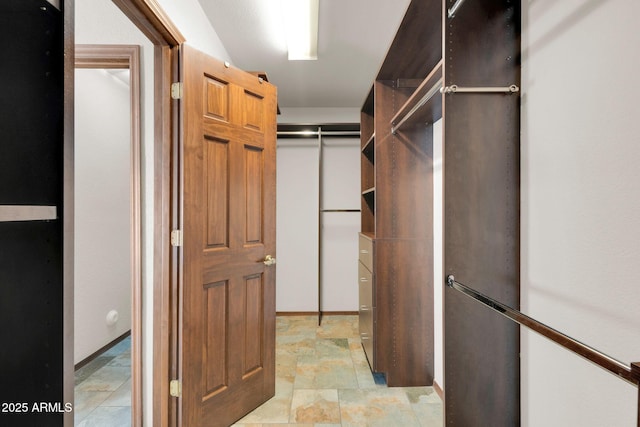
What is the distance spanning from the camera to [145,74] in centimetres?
156

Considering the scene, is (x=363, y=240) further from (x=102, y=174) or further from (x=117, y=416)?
(x=102, y=174)

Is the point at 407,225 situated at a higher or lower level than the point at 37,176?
lower

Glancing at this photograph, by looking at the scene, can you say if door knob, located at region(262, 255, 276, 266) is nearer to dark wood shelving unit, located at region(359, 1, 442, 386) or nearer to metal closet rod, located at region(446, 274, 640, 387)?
dark wood shelving unit, located at region(359, 1, 442, 386)

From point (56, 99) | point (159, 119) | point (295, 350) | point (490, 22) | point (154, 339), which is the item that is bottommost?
point (295, 350)

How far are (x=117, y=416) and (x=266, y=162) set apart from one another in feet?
6.00

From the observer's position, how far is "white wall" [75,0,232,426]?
1.54 metres

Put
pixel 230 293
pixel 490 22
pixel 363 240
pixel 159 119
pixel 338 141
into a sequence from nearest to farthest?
1. pixel 490 22
2. pixel 159 119
3. pixel 230 293
4. pixel 363 240
5. pixel 338 141

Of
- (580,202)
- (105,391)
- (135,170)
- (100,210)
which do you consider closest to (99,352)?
(105,391)

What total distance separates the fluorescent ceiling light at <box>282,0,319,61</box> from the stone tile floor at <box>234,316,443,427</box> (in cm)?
254

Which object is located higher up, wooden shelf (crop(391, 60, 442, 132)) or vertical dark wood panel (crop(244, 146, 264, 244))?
wooden shelf (crop(391, 60, 442, 132))

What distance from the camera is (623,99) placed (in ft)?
2.46

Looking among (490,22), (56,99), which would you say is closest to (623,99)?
(490,22)

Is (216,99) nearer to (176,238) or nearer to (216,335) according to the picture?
(176,238)

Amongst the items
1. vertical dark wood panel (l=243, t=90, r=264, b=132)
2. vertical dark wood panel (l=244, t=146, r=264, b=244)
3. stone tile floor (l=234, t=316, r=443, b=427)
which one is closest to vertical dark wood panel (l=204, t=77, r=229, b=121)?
vertical dark wood panel (l=243, t=90, r=264, b=132)
